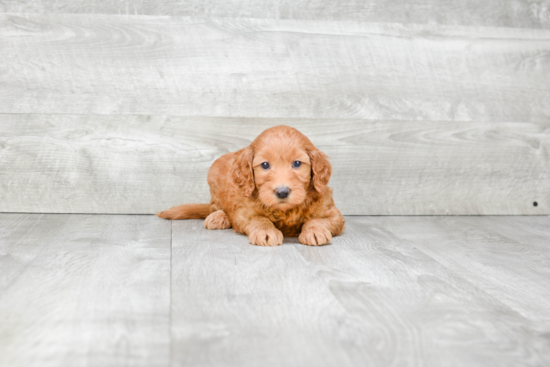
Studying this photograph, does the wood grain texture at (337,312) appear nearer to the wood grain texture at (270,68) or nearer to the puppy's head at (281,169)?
the puppy's head at (281,169)

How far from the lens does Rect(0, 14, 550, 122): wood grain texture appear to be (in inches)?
105

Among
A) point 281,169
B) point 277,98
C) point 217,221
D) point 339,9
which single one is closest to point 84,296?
point 281,169

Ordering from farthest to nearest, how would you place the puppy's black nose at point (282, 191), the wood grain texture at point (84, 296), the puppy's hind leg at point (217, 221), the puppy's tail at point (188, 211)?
the puppy's tail at point (188, 211)
the puppy's hind leg at point (217, 221)
the puppy's black nose at point (282, 191)
the wood grain texture at point (84, 296)

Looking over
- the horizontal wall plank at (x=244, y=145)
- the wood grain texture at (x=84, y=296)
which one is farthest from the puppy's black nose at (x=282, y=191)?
the horizontal wall plank at (x=244, y=145)

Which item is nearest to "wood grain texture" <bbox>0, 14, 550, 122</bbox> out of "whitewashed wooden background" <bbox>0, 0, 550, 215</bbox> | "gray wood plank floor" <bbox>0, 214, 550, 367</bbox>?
"whitewashed wooden background" <bbox>0, 0, 550, 215</bbox>

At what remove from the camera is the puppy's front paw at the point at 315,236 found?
2076 millimetres

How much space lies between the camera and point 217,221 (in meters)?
2.42

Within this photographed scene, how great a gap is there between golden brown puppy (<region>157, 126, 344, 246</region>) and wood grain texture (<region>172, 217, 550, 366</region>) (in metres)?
0.13

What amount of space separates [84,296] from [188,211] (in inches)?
47.2

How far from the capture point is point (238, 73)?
277 centimetres

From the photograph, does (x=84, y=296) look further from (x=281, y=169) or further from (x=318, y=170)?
(x=318, y=170)

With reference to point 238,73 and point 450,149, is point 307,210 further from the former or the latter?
point 450,149

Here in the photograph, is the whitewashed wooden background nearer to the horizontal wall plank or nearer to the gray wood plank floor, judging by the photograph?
the horizontal wall plank

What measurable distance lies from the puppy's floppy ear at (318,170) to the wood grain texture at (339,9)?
1044mm
